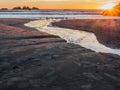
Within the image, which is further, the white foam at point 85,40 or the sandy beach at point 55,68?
the white foam at point 85,40

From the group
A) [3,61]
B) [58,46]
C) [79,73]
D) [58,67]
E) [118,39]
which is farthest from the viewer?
[118,39]

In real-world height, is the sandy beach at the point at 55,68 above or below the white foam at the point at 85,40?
above

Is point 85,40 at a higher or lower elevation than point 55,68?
lower

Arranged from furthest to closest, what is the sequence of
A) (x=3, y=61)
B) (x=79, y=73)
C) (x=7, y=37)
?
(x=7, y=37), (x=3, y=61), (x=79, y=73)

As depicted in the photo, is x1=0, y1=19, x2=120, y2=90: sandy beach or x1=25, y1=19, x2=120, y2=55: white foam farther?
x1=25, y1=19, x2=120, y2=55: white foam

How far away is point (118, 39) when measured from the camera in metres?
17.0

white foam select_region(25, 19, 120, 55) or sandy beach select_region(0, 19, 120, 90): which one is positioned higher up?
sandy beach select_region(0, 19, 120, 90)

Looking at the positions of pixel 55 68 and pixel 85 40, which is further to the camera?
pixel 85 40

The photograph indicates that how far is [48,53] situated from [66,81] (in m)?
3.76

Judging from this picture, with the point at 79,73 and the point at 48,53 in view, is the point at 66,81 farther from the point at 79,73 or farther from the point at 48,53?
the point at 48,53

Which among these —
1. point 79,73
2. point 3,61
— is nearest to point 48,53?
point 3,61

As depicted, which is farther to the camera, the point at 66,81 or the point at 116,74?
the point at 116,74

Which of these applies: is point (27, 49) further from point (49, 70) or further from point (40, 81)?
point (40, 81)

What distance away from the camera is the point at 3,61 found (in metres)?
10.0
